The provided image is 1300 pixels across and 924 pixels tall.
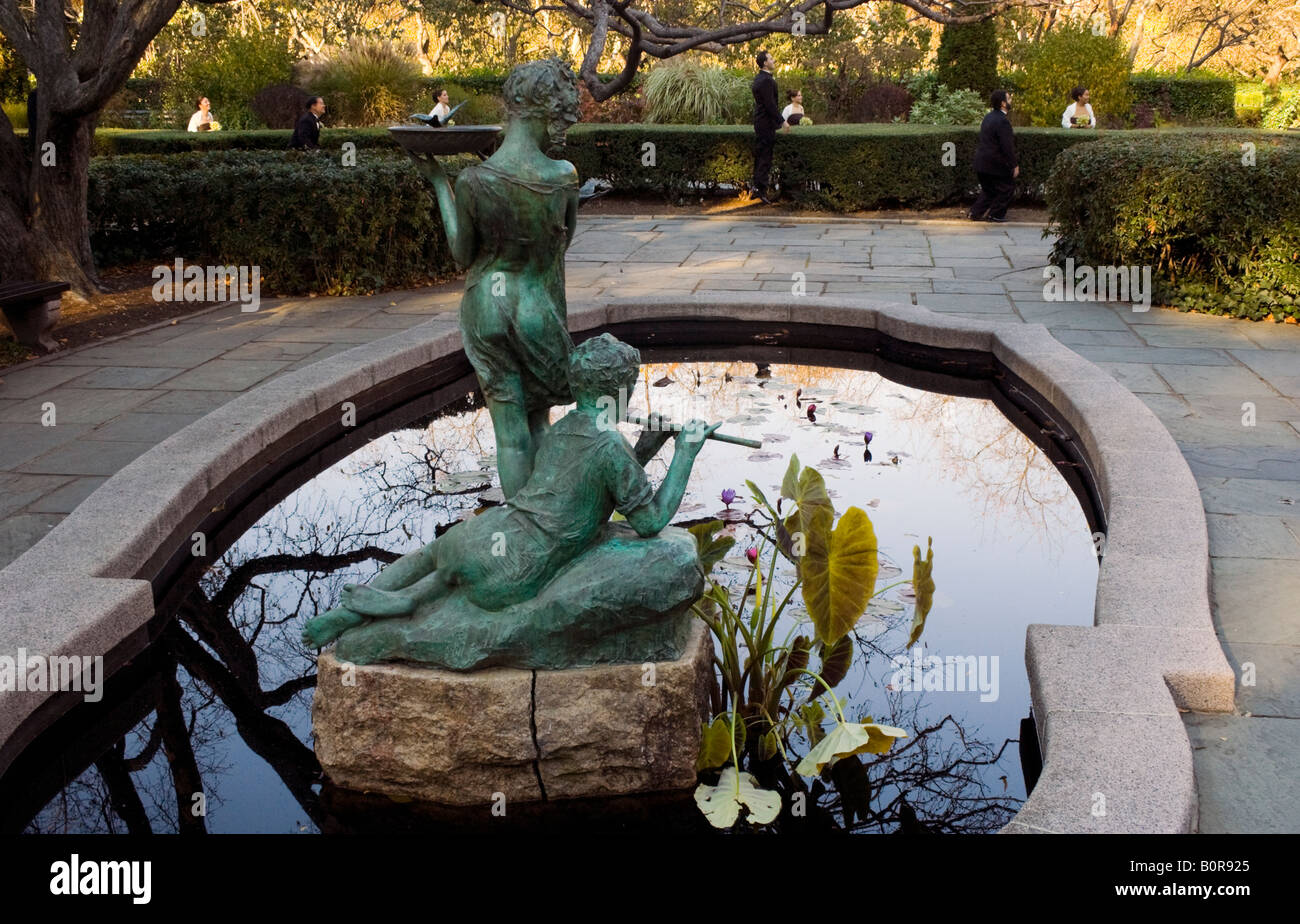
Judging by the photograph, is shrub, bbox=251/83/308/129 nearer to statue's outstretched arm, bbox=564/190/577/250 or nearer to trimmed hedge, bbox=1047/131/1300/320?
trimmed hedge, bbox=1047/131/1300/320

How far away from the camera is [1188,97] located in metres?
23.7

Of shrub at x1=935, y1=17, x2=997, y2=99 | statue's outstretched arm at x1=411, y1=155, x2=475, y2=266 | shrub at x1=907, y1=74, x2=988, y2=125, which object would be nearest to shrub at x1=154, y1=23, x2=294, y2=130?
shrub at x1=907, y1=74, x2=988, y2=125

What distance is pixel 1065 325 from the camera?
28.3 feet

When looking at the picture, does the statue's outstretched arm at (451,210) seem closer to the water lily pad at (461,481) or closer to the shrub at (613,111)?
the water lily pad at (461,481)

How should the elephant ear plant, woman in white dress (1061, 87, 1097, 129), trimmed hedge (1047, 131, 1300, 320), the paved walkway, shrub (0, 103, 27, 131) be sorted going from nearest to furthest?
the elephant ear plant
the paved walkway
trimmed hedge (1047, 131, 1300, 320)
woman in white dress (1061, 87, 1097, 129)
shrub (0, 103, 27, 131)

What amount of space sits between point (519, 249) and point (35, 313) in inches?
225

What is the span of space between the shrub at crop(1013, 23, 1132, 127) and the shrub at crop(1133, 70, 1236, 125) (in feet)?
17.3

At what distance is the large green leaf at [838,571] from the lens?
337 cm

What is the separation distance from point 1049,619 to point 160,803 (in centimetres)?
326

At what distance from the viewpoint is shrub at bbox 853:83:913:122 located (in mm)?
21922

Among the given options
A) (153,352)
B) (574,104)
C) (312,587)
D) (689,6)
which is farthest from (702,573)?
(689,6)

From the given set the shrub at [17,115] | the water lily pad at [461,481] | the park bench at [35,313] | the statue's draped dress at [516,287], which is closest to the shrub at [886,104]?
the shrub at [17,115]

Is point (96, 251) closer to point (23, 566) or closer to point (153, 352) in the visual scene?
point (153, 352)

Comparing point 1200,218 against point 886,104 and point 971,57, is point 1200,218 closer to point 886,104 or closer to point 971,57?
point 971,57
